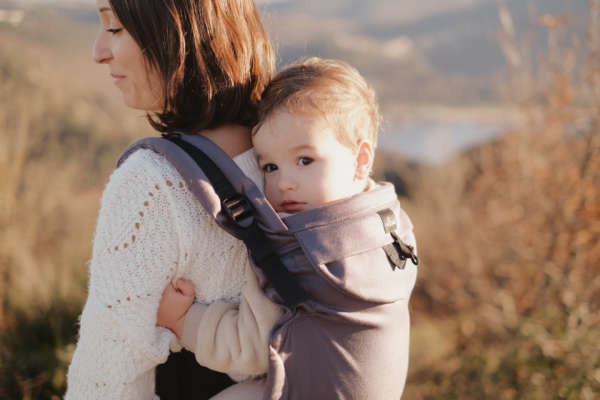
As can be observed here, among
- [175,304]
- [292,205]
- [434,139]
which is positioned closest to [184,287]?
[175,304]

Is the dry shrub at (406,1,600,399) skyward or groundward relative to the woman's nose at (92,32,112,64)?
groundward

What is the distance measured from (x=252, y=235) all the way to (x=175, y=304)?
11.5 inches

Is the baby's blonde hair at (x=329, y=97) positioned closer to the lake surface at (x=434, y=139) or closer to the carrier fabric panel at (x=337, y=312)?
the carrier fabric panel at (x=337, y=312)

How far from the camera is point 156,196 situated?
129cm

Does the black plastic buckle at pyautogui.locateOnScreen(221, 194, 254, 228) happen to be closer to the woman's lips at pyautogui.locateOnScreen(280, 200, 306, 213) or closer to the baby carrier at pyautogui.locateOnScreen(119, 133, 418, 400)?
the baby carrier at pyautogui.locateOnScreen(119, 133, 418, 400)

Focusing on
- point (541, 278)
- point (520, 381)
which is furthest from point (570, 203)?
point (520, 381)

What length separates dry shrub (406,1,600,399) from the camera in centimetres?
345

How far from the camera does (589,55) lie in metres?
3.41

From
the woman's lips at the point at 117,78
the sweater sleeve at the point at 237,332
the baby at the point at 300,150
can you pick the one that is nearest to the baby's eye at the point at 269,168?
the baby at the point at 300,150

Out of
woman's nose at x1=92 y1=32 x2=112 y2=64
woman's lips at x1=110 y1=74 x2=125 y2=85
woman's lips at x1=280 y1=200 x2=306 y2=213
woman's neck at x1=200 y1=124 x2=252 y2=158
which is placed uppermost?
woman's nose at x1=92 y1=32 x2=112 y2=64

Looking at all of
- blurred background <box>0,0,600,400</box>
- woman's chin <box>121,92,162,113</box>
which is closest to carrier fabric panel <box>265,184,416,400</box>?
woman's chin <box>121,92,162,113</box>

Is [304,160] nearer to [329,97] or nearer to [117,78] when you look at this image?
[329,97]

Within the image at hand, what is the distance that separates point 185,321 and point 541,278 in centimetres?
367

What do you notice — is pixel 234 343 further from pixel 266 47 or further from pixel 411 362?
pixel 411 362
